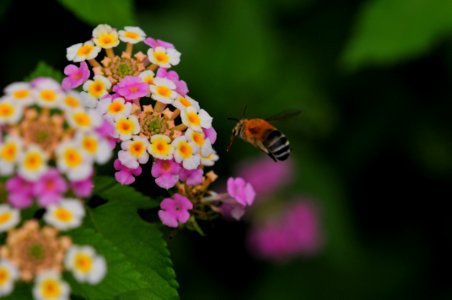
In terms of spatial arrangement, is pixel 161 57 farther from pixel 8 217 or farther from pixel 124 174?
pixel 8 217

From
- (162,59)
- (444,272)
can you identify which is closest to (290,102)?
(444,272)

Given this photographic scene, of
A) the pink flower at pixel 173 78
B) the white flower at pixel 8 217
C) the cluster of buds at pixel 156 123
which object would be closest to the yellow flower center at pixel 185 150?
the cluster of buds at pixel 156 123

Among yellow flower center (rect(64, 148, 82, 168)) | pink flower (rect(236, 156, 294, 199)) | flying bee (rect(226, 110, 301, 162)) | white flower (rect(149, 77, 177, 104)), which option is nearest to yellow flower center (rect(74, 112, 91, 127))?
yellow flower center (rect(64, 148, 82, 168))

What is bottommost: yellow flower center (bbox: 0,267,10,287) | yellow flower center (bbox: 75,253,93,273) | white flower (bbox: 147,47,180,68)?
yellow flower center (bbox: 0,267,10,287)

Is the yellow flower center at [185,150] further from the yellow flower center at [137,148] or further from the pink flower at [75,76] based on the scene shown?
the pink flower at [75,76]

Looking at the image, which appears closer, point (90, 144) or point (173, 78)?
point (90, 144)

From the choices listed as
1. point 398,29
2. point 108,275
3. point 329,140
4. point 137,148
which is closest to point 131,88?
point 137,148

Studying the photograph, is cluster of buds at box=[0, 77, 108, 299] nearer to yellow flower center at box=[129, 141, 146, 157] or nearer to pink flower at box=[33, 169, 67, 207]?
pink flower at box=[33, 169, 67, 207]
